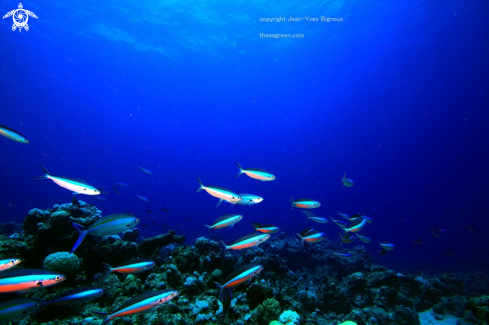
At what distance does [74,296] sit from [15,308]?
0.65 metres

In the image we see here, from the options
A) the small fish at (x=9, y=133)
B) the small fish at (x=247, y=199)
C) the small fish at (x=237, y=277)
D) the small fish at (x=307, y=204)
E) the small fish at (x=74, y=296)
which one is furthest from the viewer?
the small fish at (x=307, y=204)

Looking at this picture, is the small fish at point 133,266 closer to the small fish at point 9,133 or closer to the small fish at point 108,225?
the small fish at point 108,225

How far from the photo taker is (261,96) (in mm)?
57188

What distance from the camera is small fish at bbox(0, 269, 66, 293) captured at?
2395 millimetres

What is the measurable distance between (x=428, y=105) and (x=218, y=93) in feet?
178

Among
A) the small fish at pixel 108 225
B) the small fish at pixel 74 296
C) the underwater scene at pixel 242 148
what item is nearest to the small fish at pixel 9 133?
the underwater scene at pixel 242 148

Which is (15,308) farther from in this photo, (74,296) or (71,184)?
(71,184)

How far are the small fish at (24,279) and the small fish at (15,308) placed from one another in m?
0.21

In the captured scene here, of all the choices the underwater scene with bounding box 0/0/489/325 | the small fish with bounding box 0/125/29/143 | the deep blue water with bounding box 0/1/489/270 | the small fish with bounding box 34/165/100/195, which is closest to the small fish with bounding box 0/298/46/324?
the underwater scene with bounding box 0/0/489/325

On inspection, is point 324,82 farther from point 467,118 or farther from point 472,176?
point 472,176

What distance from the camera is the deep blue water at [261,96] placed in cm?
2903

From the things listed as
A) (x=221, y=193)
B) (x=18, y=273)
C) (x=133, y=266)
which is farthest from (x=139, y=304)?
(x=221, y=193)

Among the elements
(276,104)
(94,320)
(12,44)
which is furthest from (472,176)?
(12,44)

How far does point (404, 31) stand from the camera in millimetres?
30812
